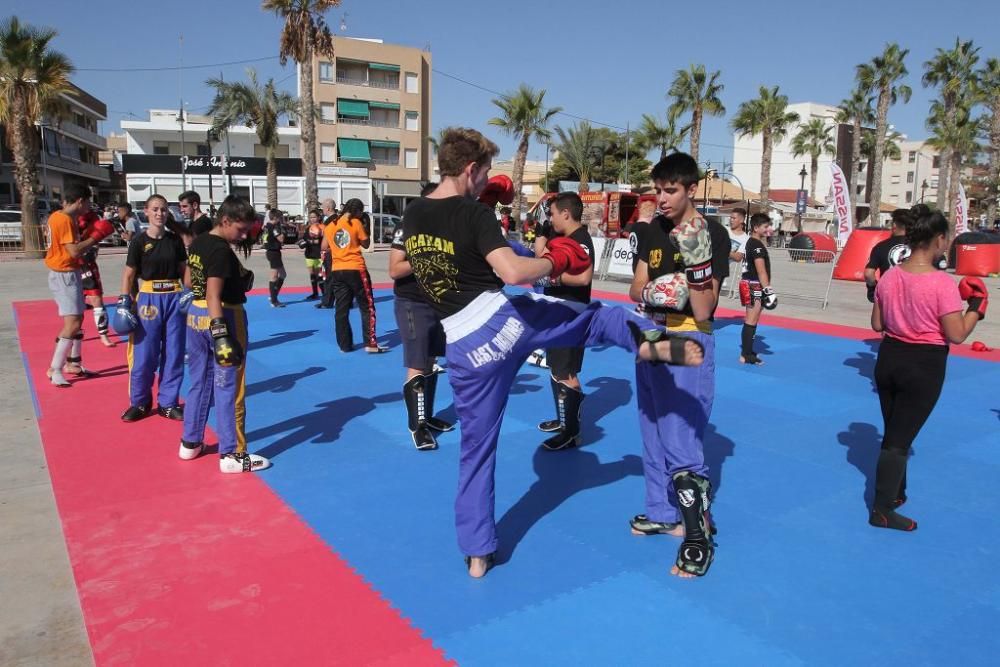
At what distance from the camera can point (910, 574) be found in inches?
141

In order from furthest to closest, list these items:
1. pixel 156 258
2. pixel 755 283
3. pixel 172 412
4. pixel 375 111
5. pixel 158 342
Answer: pixel 375 111, pixel 755 283, pixel 172 412, pixel 158 342, pixel 156 258

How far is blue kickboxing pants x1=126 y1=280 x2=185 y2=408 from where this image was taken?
226 inches

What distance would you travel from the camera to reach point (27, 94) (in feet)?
72.9

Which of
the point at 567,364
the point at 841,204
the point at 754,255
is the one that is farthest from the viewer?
the point at 841,204

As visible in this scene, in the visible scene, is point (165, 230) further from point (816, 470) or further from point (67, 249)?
A: point (816, 470)

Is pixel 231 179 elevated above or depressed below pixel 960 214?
above

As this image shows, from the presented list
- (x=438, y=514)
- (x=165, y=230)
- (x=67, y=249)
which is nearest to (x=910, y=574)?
(x=438, y=514)

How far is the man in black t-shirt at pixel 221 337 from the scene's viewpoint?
14.6 feet

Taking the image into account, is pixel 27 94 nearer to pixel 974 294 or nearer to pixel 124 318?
pixel 124 318

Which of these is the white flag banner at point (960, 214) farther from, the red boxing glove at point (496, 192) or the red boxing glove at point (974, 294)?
the red boxing glove at point (496, 192)

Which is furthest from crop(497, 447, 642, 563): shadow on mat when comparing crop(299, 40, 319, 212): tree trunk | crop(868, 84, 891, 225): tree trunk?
crop(868, 84, 891, 225): tree trunk

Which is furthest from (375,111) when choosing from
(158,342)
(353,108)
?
(158,342)

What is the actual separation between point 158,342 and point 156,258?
723 mm

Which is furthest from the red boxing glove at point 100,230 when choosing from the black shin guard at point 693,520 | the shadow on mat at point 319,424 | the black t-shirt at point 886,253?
the black t-shirt at point 886,253
